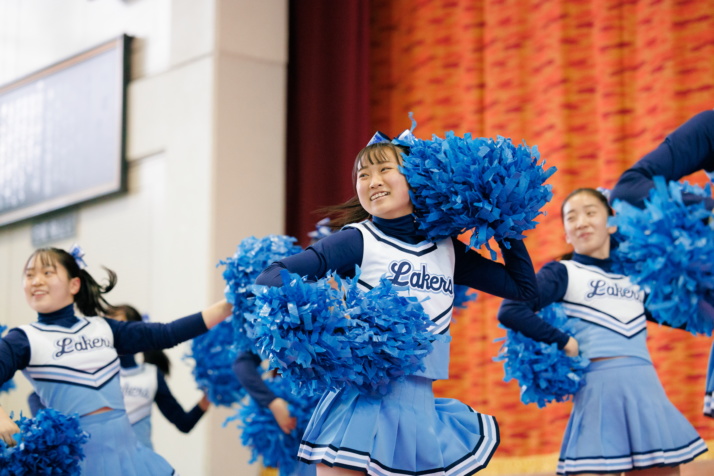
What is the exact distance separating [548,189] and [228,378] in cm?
226

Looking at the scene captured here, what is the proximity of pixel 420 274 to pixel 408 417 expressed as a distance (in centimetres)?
38

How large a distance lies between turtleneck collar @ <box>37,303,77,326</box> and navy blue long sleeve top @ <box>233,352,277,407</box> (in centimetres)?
87

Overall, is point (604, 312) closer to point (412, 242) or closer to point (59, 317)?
point (412, 242)

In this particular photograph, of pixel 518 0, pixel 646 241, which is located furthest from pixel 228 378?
pixel 518 0

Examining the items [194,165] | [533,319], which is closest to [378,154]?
[533,319]

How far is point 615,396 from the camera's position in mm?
3547

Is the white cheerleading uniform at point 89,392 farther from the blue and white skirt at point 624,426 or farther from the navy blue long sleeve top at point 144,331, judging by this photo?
the blue and white skirt at point 624,426

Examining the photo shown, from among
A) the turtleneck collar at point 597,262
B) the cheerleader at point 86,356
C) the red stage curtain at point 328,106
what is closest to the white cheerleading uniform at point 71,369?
the cheerleader at point 86,356

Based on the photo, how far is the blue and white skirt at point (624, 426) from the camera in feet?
11.2

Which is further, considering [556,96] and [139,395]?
[556,96]

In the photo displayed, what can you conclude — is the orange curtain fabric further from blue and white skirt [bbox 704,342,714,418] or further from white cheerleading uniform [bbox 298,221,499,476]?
white cheerleading uniform [bbox 298,221,499,476]

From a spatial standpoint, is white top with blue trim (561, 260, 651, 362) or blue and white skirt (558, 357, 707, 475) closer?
blue and white skirt (558, 357, 707, 475)

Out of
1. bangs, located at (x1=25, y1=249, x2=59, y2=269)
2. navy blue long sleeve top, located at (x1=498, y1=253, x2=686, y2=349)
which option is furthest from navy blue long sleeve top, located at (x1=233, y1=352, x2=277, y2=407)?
navy blue long sleeve top, located at (x1=498, y1=253, x2=686, y2=349)

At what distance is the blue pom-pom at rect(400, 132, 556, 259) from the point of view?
2615mm
